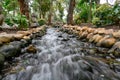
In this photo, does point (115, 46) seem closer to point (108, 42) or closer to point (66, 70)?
point (108, 42)

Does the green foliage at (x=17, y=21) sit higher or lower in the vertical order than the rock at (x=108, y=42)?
higher

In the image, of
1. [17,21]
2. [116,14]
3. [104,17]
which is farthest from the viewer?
[17,21]

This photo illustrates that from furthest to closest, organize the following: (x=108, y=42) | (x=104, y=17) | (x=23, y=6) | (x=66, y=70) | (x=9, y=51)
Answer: (x=23, y=6) < (x=104, y=17) < (x=108, y=42) < (x=9, y=51) < (x=66, y=70)

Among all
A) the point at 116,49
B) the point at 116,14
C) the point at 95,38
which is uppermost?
the point at 116,14

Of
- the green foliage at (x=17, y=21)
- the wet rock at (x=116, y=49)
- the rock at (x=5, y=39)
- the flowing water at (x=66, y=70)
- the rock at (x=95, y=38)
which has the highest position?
the green foliage at (x=17, y=21)

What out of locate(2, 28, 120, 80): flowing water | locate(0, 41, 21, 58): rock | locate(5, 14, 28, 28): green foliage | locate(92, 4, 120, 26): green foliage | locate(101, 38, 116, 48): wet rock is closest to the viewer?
locate(2, 28, 120, 80): flowing water

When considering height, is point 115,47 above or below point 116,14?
below

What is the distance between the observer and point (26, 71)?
3020 mm

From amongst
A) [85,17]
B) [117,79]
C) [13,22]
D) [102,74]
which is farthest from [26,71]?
[85,17]

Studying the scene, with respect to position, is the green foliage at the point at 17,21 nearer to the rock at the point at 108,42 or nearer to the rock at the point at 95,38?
the rock at the point at 95,38

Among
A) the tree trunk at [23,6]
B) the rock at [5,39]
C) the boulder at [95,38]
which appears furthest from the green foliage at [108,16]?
the tree trunk at [23,6]

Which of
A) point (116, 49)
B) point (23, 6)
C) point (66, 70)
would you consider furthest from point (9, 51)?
point (23, 6)

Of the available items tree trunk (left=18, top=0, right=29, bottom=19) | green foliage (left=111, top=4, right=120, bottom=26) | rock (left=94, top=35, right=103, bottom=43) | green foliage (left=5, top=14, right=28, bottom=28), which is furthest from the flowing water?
tree trunk (left=18, top=0, right=29, bottom=19)

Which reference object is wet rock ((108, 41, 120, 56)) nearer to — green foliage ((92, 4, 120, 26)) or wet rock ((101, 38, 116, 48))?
wet rock ((101, 38, 116, 48))
